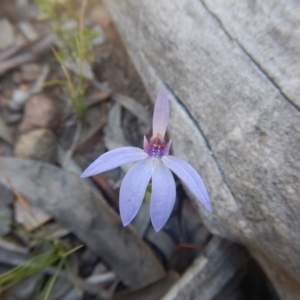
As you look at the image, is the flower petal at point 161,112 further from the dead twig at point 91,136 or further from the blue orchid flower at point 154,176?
the dead twig at point 91,136

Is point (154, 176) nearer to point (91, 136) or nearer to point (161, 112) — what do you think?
point (161, 112)

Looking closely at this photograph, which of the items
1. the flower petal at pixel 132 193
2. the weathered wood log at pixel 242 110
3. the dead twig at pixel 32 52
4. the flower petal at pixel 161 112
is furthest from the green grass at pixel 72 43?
the flower petal at pixel 132 193

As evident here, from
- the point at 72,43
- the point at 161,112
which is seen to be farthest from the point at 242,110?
the point at 72,43

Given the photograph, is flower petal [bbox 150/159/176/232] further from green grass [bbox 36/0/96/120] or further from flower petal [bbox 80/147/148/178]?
green grass [bbox 36/0/96/120]

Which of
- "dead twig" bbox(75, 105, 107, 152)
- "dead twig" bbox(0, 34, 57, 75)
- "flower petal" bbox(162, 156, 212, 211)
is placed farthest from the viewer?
"dead twig" bbox(0, 34, 57, 75)

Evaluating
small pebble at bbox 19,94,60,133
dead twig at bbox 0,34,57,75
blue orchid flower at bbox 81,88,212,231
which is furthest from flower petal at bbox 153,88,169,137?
dead twig at bbox 0,34,57,75

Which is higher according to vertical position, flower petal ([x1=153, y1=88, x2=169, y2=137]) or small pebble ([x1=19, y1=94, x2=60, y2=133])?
small pebble ([x1=19, y1=94, x2=60, y2=133])
